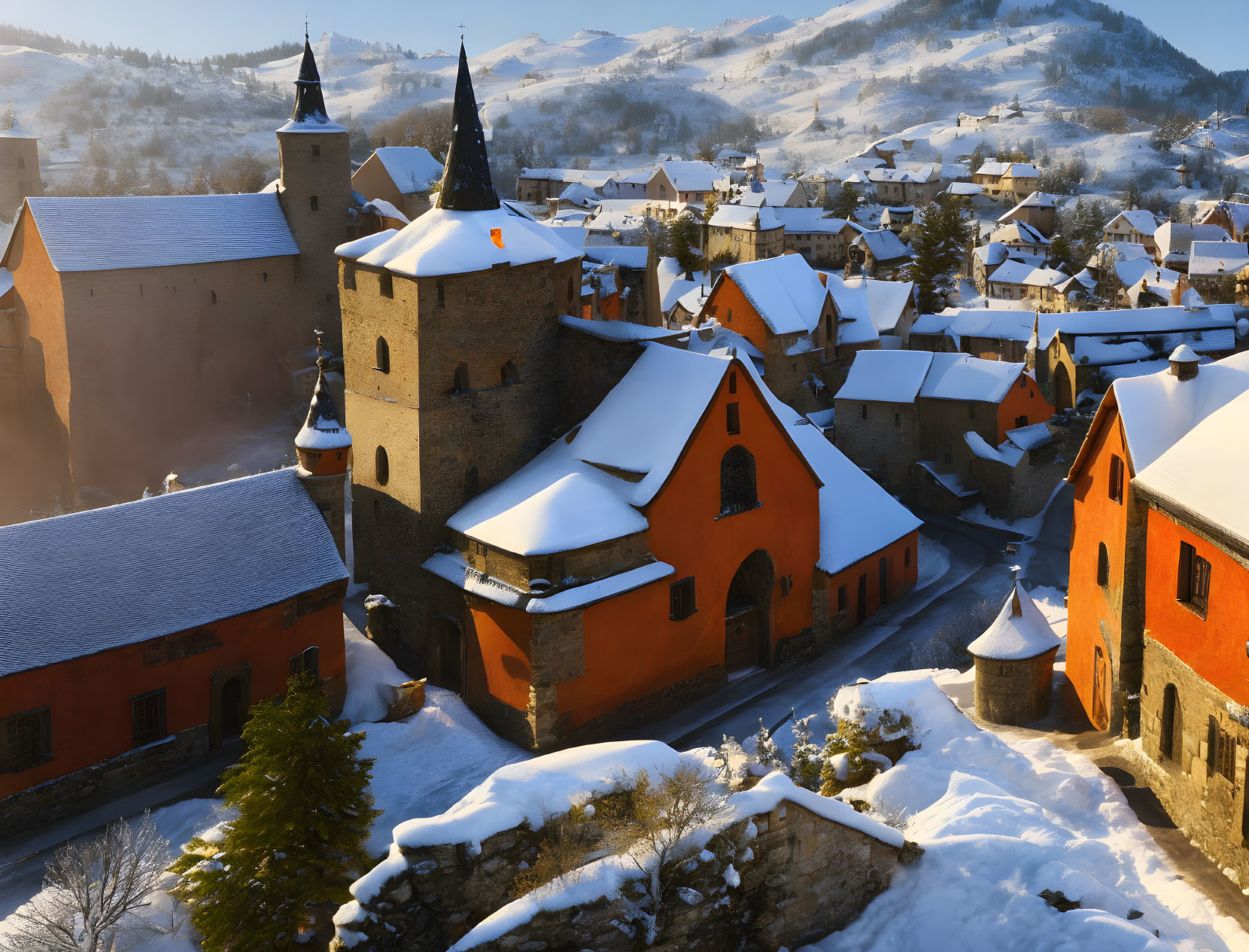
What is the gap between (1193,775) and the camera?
74.8 feet

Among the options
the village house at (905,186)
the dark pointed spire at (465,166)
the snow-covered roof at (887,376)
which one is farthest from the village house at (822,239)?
the dark pointed spire at (465,166)

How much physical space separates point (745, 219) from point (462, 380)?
235ft

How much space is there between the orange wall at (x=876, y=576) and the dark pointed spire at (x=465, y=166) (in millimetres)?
17208

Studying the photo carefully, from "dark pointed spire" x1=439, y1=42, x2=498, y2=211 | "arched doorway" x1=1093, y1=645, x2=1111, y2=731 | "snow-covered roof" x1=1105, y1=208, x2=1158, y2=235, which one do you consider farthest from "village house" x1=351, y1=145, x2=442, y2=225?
"snow-covered roof" x1=1105, y1=208, x2=1158, y2=235

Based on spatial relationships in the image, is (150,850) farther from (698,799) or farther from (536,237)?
(536,237)

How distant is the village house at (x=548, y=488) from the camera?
32.2m

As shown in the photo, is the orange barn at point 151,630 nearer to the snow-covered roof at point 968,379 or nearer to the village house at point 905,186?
the snow-covered roof at point 968,379

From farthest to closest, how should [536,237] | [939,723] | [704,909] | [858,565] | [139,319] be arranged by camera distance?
[139,319]
[858,565]
[536,237]
[939,723]
[704,909]

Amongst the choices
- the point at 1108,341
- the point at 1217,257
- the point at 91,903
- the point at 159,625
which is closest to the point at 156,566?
the point at 159,625

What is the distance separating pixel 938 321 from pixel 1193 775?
188 feet

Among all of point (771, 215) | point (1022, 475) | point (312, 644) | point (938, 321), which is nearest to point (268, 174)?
point (771, 215)

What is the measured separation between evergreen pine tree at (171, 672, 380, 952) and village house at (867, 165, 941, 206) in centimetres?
14255

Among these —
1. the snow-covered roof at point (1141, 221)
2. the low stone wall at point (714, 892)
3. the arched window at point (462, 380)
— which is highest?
the snow-covered roof at point (1141, 221)

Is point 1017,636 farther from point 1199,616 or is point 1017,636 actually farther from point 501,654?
point 501,654
